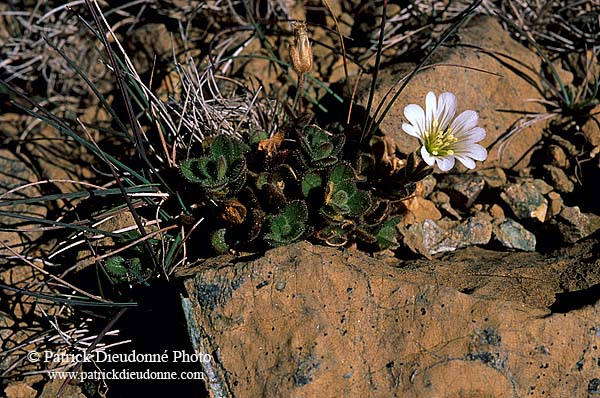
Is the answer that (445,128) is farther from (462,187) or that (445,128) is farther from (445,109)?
(462,187)

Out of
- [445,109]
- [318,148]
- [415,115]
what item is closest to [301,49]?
[318,148]

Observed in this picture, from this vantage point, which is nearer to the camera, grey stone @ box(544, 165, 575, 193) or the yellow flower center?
the yellow flower center

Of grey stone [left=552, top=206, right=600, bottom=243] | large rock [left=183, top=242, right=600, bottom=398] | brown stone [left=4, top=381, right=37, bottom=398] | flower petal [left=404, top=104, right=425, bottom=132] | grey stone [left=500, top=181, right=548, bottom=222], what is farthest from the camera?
grey stone [left=500, top=181, right=548, bottom=222]

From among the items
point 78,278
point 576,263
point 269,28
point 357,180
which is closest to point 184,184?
point 78,278

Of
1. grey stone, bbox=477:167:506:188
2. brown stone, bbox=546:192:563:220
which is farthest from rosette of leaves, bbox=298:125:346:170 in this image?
brown stone, bbox=546:192:563:220

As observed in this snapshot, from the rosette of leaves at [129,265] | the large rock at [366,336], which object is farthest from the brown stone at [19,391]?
the large rock at [366,336]

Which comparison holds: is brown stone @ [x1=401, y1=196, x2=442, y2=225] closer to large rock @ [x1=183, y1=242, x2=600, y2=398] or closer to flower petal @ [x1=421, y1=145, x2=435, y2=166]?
flower petal @ [x1=421, y1=145, x2=435, y2=166]

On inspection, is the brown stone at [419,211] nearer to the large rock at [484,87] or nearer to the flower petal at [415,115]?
the large rock at [484,87]
